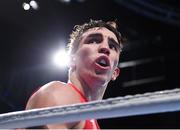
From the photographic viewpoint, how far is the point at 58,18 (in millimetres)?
5582

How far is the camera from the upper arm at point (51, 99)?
1.38m

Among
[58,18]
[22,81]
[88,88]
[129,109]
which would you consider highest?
[58,18]

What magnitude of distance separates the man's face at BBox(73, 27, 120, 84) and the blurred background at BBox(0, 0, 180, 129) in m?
3.03

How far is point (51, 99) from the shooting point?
138 centimetres

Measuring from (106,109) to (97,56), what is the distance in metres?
0.78

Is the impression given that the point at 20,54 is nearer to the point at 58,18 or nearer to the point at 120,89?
the point at 58,18

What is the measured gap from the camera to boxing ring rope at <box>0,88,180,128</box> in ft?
3.15

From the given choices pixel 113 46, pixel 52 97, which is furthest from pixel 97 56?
pixel 52 97

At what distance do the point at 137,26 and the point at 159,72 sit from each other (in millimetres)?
1060

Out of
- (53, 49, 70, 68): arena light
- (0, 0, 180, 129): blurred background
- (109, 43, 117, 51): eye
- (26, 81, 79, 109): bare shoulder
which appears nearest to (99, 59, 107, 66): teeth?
(109, 43, 117, 51): eye

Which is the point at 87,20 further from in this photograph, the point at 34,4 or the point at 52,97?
the point at 52,97

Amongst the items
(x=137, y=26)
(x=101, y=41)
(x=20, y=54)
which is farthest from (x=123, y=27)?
(x=101, y=41)

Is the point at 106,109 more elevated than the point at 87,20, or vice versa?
the point at 87,20

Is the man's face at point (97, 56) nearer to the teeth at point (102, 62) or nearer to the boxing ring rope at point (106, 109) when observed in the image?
the teeth at point (102, 62)
